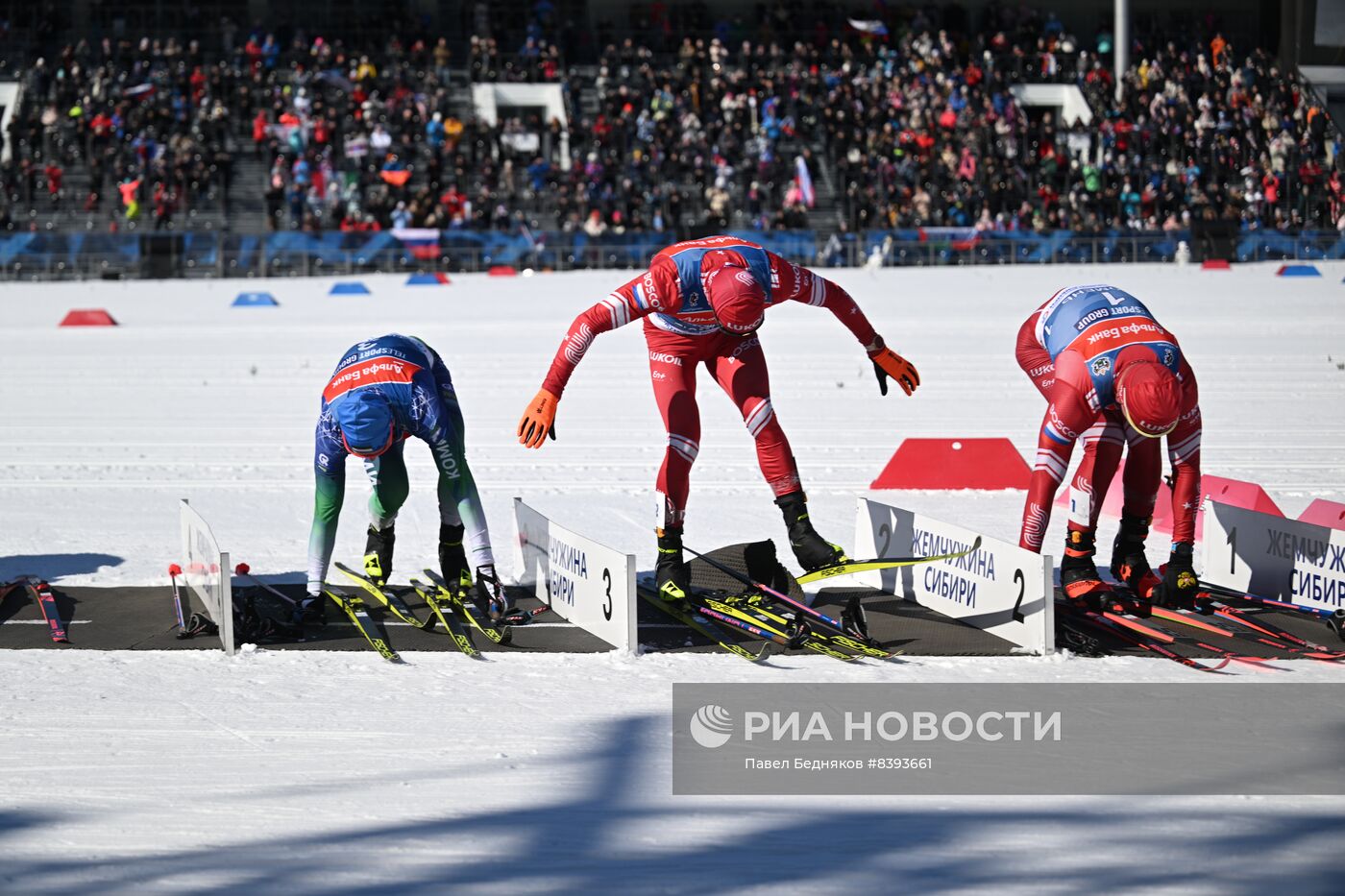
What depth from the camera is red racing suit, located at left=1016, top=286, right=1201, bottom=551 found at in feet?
23.3

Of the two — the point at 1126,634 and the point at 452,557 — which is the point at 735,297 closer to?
the point at 452,557

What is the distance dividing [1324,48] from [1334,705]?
122 ft

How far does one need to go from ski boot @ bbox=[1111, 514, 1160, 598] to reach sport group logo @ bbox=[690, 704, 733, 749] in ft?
8.55

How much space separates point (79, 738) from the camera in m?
5.62

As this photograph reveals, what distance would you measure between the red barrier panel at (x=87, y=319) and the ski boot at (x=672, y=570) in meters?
15.7

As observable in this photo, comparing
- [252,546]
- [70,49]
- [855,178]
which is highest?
[70,49]

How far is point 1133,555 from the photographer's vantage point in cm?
752

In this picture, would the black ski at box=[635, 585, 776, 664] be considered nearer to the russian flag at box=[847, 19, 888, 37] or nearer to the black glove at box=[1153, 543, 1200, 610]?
the black glove at box=[1153, 543, 1200, 610]

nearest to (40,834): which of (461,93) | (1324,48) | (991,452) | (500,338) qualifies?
(991,452)

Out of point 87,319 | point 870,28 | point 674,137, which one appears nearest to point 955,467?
point 87,319

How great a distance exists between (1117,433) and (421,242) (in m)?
23.6

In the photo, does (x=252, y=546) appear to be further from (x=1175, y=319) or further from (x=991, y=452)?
(x=1175, y=319)

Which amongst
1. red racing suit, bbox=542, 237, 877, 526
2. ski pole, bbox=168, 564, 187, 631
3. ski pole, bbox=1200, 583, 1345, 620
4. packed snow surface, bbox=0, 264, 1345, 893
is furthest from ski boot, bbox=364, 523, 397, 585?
ski pole, bbox=1200, 583, 1345, 620

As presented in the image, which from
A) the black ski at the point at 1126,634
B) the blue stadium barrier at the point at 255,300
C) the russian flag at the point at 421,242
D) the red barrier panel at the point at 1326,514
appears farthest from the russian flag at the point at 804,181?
the black ski at the point at 1126,634
